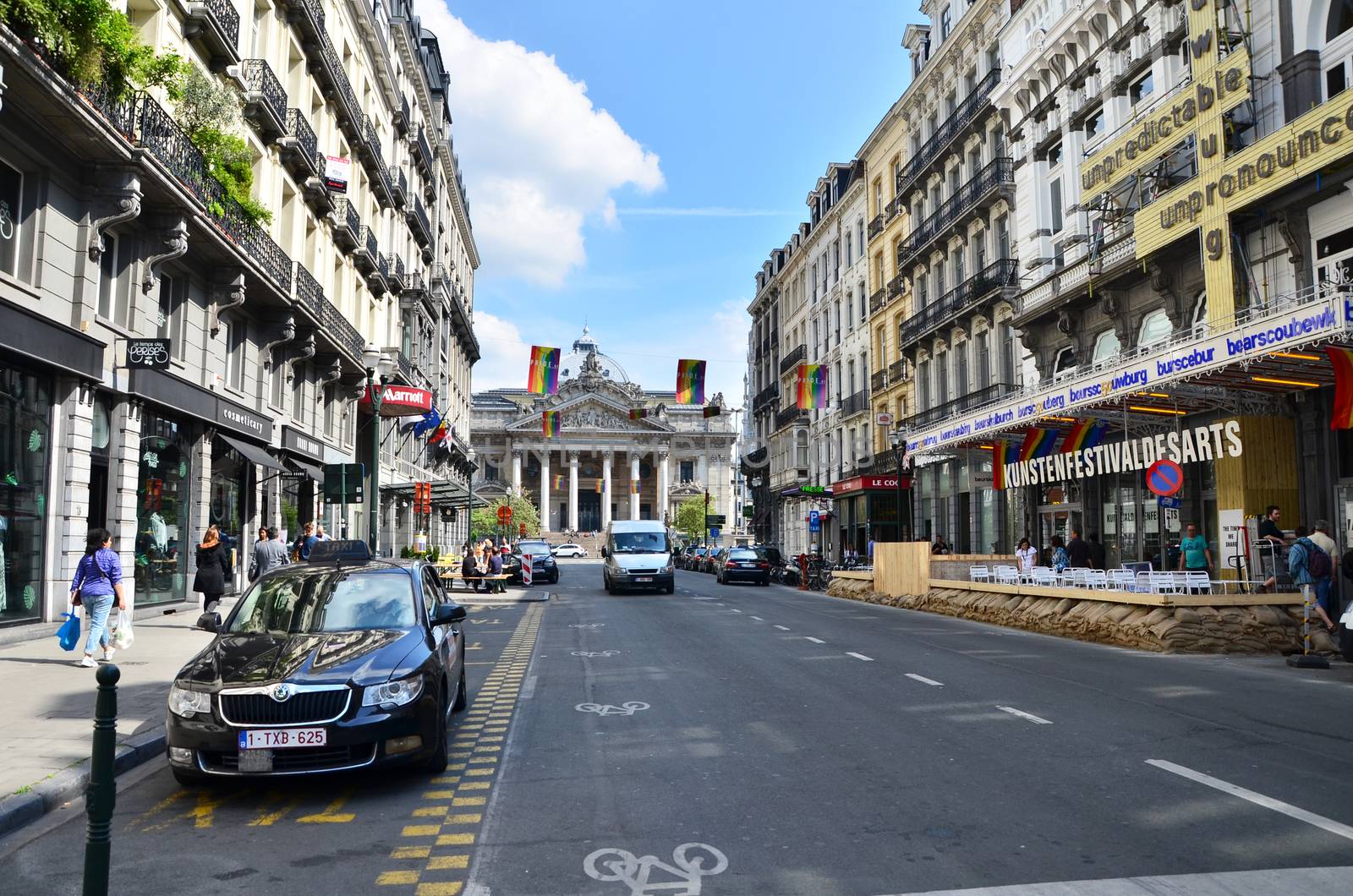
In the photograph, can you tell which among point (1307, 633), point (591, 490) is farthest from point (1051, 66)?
point (591, 490)

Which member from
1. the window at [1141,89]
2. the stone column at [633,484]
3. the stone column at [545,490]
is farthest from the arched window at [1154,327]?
the stone column at [545,490]

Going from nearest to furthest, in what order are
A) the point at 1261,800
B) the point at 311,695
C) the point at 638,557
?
the point at 1261,800
the point at 311,695
the point at 638,557

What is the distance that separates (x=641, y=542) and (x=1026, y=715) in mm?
24530

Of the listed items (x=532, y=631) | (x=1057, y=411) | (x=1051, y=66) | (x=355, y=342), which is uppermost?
(x=1051, y=66)

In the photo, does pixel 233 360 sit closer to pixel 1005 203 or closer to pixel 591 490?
pixel 1005 203

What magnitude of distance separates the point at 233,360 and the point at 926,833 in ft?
71.5

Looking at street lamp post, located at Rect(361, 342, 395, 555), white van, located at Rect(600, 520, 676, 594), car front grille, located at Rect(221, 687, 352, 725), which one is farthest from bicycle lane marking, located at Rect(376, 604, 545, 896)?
white van, located at Rect(600, 520, 676, 594)

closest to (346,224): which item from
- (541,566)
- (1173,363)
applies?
(541,566)

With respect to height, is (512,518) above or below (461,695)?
above

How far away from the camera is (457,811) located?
6.09m

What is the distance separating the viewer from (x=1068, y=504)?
2667cm

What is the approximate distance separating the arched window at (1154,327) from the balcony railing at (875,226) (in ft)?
69.8

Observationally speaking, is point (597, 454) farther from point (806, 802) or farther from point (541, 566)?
point (806, 802)

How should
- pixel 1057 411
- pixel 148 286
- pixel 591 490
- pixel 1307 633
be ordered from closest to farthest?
pixel 1307 633
pixel 148 286
pixel 1057 411
pixel 591 490
